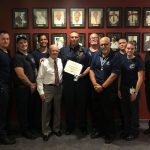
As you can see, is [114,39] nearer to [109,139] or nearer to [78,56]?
[78,56]

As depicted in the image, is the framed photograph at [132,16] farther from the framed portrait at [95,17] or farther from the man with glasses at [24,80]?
the man with glasses at [24,80]

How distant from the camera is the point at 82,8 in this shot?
4887 millimetres

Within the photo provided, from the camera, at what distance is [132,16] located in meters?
4.93

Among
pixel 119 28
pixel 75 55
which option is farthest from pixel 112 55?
pixel 119 28

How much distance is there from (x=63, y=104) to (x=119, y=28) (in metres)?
1.64

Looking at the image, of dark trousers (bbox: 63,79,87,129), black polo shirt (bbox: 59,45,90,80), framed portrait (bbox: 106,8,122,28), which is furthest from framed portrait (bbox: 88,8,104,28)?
dark trousers (bbox: 63,79,87,129)

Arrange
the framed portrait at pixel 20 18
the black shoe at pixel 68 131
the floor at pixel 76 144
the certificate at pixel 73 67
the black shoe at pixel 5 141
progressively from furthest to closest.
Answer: the framed portrait at pixel 20 18 → the black shoe at pixel 68 131 → the certificate at pixel 73 67 → the black shoe at pixel 5 141 → the floor at pixel 76 144

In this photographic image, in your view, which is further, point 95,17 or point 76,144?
point 95,17

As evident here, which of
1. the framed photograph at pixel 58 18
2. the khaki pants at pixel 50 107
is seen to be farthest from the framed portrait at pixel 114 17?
the khaki pants at pixel 50 107

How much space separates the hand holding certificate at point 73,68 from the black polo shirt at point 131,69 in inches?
26.1

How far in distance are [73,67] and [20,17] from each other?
136 centimetres

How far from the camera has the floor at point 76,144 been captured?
157 inches

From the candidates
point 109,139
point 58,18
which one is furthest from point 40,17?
point 109,139

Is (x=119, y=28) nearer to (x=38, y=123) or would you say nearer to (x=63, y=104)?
(x=63, y=104)
